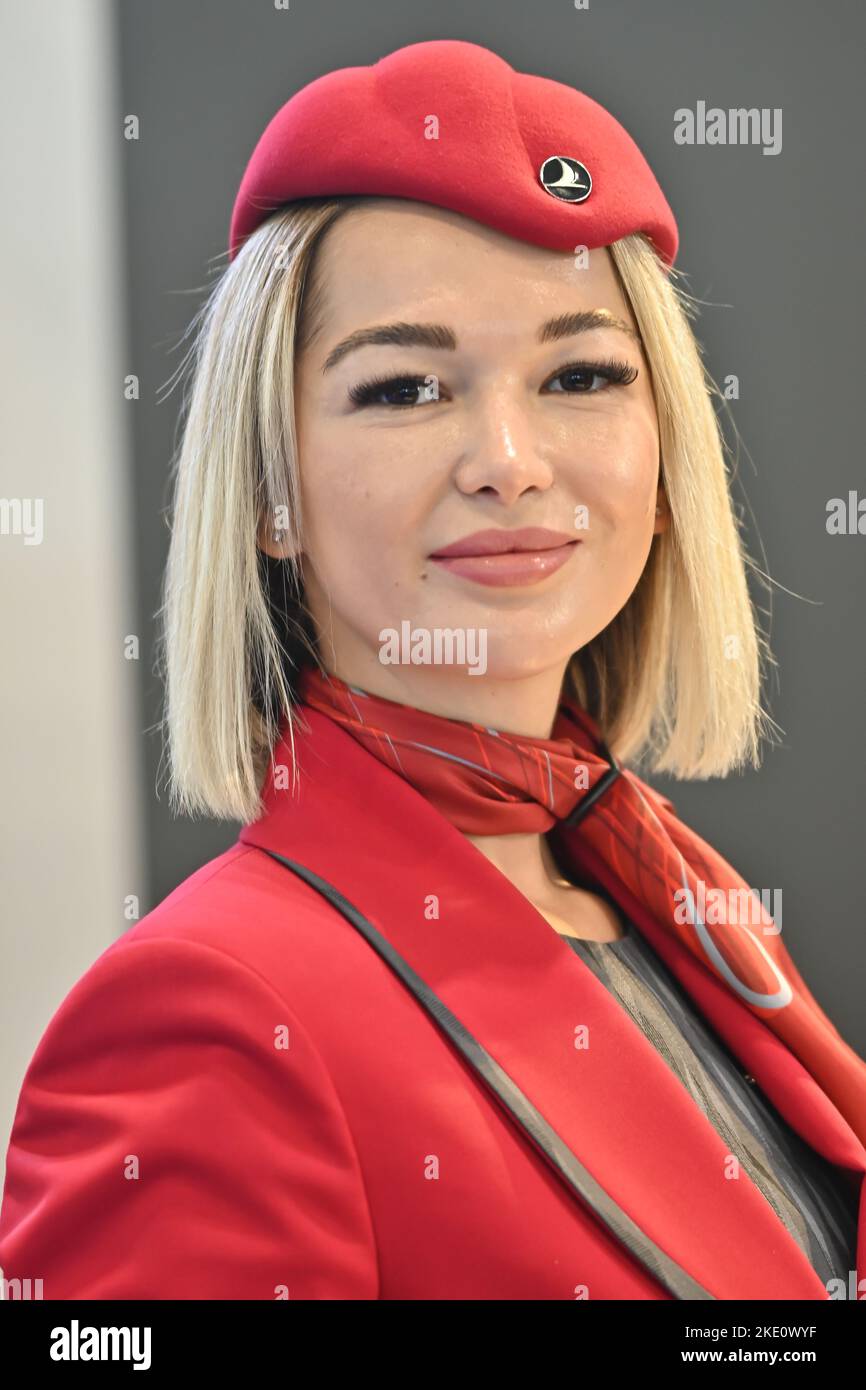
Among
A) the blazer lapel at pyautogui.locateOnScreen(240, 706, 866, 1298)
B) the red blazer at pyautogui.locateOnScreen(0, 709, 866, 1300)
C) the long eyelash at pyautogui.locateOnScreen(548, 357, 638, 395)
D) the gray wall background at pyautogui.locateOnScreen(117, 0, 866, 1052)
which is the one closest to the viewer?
the red blazer at pyautogui.locateOnScreen(0, 709, 866, 1300)

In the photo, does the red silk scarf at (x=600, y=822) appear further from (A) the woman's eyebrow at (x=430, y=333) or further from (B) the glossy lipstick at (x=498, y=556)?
(A) the woman's eyebrow at (x=430, y=333)

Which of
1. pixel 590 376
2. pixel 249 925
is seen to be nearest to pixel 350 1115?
pixel 249 925

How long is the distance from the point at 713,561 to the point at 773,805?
0.62m

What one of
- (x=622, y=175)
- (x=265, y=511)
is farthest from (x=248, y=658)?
(x=622, y=175)

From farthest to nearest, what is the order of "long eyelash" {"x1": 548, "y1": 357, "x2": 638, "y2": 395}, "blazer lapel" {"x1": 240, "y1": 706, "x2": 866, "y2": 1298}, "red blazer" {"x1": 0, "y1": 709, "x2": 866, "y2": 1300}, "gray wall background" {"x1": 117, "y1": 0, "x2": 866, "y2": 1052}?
"gray wall background" {"x1": 117, "y1": 0, "x2": 866, "y2": 1052}
"long eyelash" {"x1": 548, "y1": 357, "x2": 638, "y2": 395}
"blazer lapel" {"x1": 240, "y1": 706, "x2": 866, "y2": 1298}
"red blazer" {"x1": 0, "y1": 709, "x2": 866, "y2": 1300}

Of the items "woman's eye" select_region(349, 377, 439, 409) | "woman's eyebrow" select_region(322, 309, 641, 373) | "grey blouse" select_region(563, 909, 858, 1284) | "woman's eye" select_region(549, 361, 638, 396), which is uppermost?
"woman's eyebrow" select_region(322, 309, 641, 373)

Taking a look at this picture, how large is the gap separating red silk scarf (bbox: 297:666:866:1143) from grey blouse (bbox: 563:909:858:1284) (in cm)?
5

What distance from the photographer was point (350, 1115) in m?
0.90

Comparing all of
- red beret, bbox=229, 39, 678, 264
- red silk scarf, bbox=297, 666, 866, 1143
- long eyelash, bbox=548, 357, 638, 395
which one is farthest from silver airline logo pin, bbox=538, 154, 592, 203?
red silk scarf, bbox=297, 666, 866, 1143

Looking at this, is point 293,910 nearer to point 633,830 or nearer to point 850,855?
point 633,830

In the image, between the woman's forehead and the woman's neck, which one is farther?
the woman's neck

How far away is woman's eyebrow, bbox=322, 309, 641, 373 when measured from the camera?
40.9 inches

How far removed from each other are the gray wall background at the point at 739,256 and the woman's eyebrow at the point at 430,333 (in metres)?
0.61

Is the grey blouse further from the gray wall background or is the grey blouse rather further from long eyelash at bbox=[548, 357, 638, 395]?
the gray wall background
